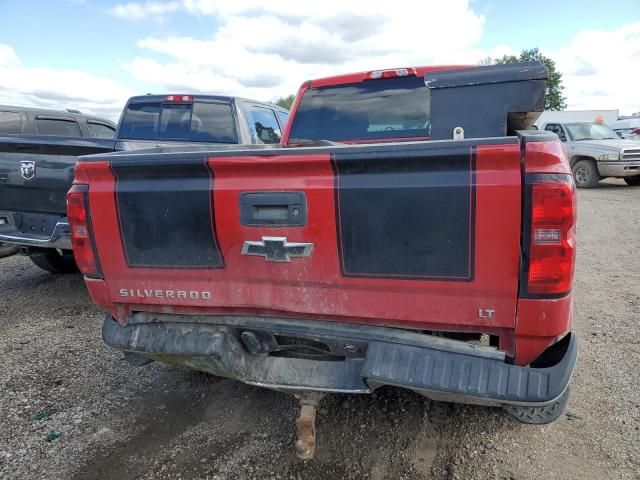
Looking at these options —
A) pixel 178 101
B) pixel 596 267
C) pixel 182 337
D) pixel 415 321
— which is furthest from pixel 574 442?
pixel 178 101

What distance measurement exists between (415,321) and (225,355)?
37.5 inches

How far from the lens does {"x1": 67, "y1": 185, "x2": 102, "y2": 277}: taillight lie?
8.31 feet

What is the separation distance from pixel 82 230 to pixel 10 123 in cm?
637

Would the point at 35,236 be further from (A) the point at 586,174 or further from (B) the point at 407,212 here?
(A) the point at 586,174

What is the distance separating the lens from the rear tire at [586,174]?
1345 centimetres

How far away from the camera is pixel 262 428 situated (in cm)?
294

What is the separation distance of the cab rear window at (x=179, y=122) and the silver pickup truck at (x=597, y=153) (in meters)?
9.45

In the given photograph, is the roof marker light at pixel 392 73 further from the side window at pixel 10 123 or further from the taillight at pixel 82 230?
the side window at pixel 10 123

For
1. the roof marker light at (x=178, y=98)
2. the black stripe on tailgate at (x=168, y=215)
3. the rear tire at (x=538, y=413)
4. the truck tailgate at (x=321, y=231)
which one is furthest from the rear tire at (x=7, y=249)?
the rear tire at (x=538, y=413)

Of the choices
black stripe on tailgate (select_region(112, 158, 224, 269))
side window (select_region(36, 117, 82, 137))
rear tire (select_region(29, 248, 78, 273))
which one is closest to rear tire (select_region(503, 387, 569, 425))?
black stripe on tailgate (select_region(112, 158, 224, 269))

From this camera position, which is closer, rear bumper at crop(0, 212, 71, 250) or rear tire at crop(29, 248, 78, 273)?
rear bumper at crop(0, 212, 71, 250)

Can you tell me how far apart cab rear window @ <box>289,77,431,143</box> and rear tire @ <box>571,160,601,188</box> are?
37.2ft

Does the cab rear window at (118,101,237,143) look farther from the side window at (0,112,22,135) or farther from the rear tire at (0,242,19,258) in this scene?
the rear tire at (0,242,19,258)

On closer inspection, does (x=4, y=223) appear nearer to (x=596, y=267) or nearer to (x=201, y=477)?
(x=201, y=477)
